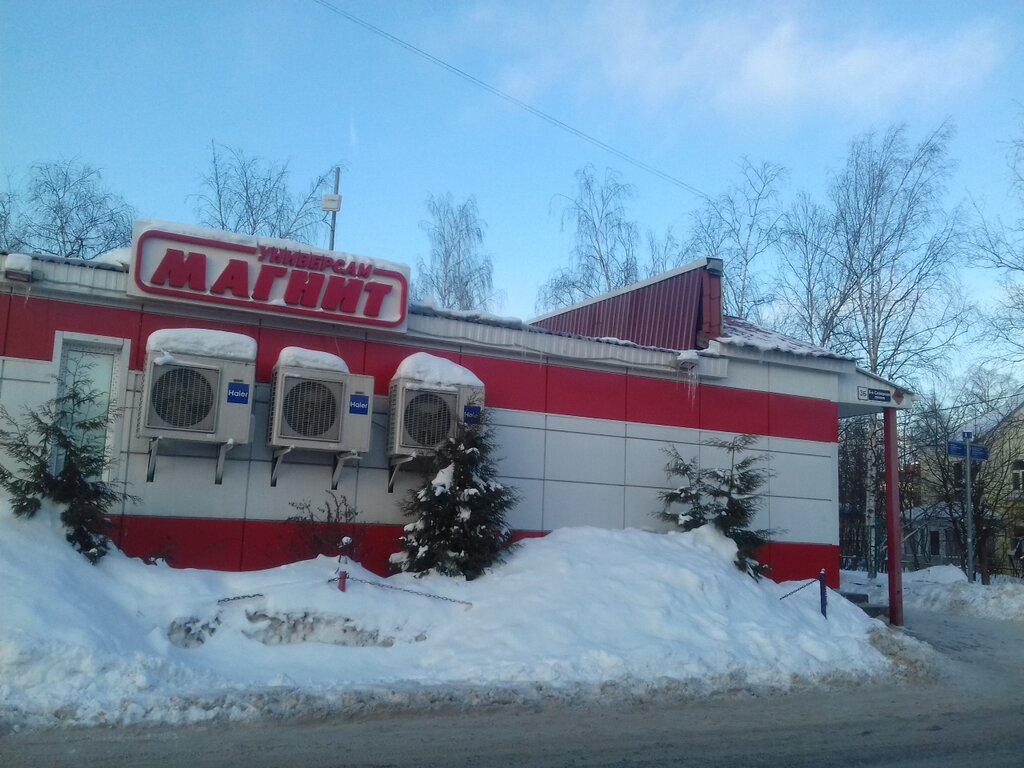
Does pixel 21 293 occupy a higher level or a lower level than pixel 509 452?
higher

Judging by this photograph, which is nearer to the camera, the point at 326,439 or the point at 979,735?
the point at 979,735

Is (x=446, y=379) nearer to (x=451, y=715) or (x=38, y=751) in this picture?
A: (x=451, y=715)

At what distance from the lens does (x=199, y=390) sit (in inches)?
411

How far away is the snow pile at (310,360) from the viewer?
10.9 m

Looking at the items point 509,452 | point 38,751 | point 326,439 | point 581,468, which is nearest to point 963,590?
point 581,468

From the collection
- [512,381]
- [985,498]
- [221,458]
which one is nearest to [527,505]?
[512,381]

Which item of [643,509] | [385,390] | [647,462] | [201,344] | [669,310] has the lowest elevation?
[643,509]

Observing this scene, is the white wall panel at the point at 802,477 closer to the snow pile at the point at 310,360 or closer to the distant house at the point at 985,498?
the snow pile at the point at 310,360

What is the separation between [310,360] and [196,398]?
1397 mm

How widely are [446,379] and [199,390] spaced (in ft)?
9.95

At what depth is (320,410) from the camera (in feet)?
36.2

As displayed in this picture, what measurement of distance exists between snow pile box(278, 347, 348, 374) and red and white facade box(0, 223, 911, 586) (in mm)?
381

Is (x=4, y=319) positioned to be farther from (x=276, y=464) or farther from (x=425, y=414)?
(x=425, y=414)

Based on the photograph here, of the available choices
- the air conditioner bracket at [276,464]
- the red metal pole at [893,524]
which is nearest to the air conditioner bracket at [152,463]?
the air conditioner bracket at [276,464]
